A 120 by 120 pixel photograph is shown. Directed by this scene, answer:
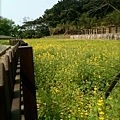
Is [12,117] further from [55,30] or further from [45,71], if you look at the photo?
[55,30]

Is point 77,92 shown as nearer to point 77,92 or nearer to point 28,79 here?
point 77,92

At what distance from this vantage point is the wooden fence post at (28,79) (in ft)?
5.70

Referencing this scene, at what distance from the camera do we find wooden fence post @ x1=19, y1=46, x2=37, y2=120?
5.70 feet

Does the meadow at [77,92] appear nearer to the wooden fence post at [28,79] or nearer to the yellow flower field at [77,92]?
the yellow flower field at [77,92]

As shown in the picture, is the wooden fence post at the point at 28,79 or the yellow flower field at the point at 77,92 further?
the yellow flower field at the point at 77,92

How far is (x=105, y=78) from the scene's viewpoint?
3977 mm

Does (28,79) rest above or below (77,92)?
above

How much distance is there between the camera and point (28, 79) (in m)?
1.78

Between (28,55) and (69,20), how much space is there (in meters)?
65.5

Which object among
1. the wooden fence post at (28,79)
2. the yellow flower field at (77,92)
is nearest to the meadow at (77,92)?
the yellow flower field at (77,92)

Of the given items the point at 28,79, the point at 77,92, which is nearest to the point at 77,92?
the point at 77,92

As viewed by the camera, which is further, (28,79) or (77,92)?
(77,92)

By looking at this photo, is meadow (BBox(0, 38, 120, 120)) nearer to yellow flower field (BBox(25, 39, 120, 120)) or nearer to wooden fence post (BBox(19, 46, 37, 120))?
yellow flower field (BBox(25, 39, 120, 120))

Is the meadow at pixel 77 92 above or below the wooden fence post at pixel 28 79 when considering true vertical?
below
